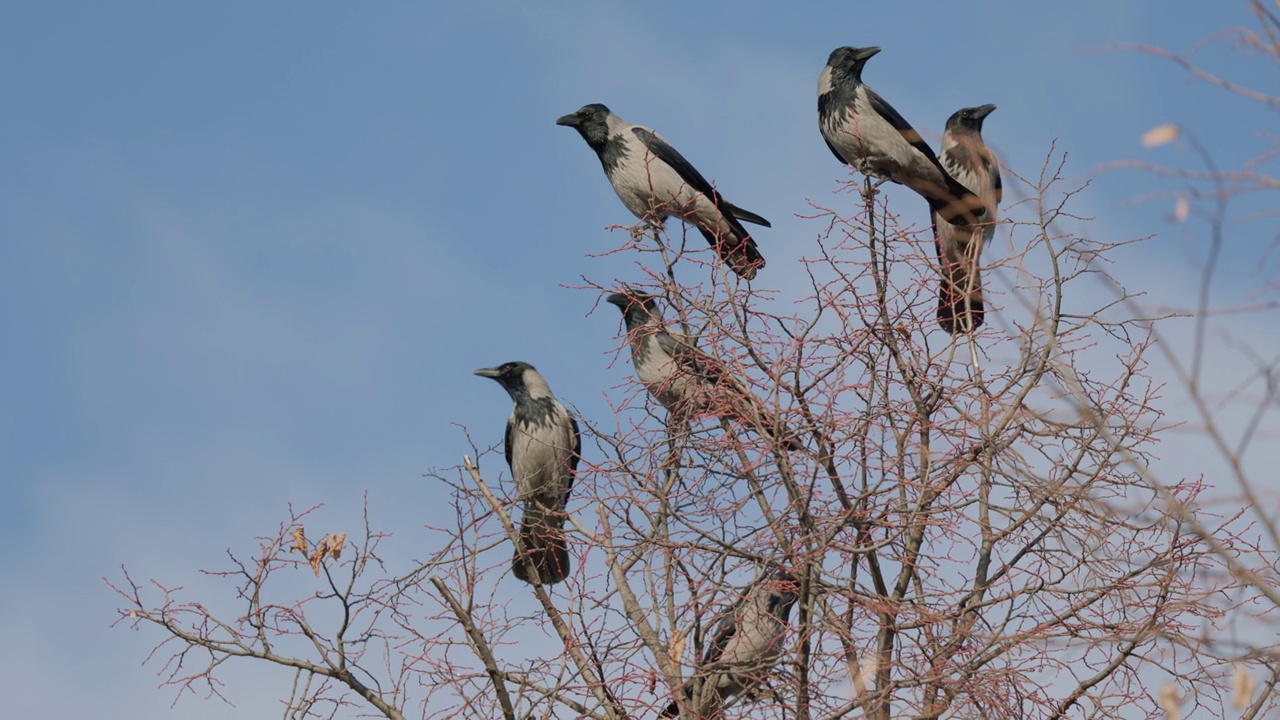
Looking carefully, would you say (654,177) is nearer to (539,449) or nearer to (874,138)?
(874,138)

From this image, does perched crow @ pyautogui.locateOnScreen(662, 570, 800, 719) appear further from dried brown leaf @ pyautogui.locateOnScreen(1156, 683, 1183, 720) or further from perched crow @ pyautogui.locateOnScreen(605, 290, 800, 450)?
dried brown leaf @ pyautogui.locateOnScreen(1156, 683, 1183, 720)

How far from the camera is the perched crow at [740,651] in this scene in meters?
5.08

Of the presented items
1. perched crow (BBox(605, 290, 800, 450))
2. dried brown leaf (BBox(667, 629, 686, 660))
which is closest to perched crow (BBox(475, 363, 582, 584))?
perched crow (BBox(605, 290, 800, 450))

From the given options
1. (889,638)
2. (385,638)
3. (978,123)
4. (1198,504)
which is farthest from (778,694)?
(978,123)

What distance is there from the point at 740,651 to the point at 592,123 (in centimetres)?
370

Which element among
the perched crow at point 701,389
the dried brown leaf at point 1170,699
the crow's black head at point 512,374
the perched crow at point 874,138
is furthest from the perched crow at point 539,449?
the dried brown leaf at point 1170,699

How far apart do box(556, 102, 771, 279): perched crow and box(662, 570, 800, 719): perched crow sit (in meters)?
2.53

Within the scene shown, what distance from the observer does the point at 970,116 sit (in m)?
8.77

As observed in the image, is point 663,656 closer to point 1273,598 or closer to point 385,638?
point 385,638

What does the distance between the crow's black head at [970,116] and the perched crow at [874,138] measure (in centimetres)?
76

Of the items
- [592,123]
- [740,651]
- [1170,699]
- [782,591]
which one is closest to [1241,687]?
[1170,699]

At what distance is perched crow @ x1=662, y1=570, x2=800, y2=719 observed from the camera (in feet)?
16.7

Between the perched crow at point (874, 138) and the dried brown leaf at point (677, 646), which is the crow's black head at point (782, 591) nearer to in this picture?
the dried brown leaf at point (677, 646)

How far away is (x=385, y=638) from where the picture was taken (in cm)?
553
